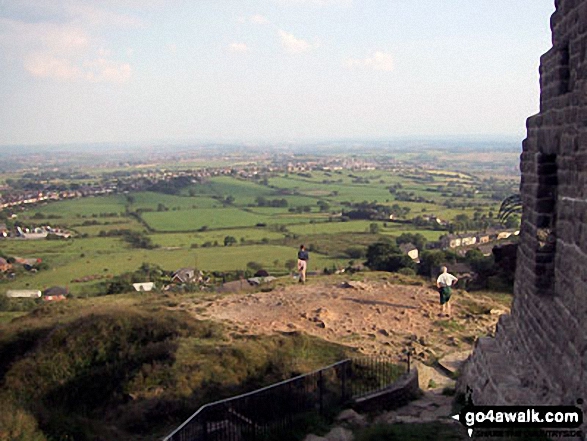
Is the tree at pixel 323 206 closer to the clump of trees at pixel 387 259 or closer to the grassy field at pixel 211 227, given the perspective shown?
the grassy field at pixel 211 227

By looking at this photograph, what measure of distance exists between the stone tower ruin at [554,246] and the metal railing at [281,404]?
7.45 ft

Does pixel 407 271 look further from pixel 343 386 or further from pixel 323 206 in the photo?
pixel 323 206

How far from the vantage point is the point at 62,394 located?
9461 millimetres

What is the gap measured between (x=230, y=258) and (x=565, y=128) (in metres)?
39.1

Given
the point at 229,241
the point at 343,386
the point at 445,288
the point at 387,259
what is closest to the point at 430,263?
the point at 387,259

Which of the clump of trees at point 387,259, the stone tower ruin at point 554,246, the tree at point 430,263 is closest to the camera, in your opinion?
the stone tower ruin at point 554,246

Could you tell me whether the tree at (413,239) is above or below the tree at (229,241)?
above

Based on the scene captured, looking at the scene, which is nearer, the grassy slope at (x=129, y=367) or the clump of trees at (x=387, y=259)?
the grassy slope at (x=129, y=367)

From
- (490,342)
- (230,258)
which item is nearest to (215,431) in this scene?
(490,342)

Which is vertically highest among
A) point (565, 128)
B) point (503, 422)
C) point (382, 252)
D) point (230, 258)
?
point (565, 128)

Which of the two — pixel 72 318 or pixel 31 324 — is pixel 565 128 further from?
pixel 31 324

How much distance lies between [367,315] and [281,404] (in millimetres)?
5749

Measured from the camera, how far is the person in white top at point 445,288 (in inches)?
495

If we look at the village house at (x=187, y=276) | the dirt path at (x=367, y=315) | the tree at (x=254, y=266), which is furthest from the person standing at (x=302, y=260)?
the tree at (x=254, y=266)
